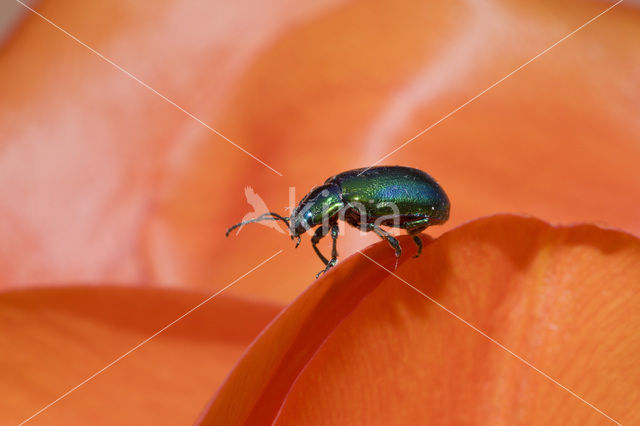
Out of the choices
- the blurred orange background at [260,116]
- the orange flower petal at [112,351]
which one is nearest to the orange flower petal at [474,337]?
the orange flower petal at [112,351]

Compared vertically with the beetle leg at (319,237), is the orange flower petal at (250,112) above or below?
above

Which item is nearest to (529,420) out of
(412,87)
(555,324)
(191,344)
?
(555,324)

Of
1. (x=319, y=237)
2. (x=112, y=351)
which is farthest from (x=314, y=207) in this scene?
(x=112, y=351)

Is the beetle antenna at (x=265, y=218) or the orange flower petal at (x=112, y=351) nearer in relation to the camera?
the orange flower petal at (x=112, y=351)

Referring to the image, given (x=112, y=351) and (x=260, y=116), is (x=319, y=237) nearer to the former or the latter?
(x=260, y=116)

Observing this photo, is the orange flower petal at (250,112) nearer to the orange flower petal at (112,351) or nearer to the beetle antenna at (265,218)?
the beetle antenna at (265,218)

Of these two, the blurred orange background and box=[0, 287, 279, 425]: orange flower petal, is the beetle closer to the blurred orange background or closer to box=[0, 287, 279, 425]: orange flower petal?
the blurred orange background

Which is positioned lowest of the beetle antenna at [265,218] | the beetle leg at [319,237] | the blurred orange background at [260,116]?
the beetle leg at [319,237]
